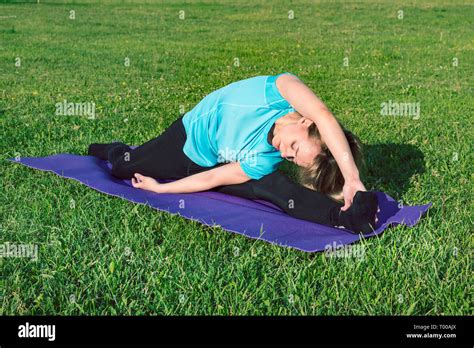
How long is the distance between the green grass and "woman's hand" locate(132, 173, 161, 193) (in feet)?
1.23

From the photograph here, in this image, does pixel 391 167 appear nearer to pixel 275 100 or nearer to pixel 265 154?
pixel 265 154

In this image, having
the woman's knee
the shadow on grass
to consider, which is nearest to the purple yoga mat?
the woman's knee

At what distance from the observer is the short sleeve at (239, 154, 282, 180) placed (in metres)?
4.75

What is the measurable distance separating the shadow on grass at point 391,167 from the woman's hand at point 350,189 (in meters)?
0.77

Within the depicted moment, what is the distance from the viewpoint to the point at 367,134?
7043mm

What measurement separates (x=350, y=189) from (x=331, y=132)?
390mm

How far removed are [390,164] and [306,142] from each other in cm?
183

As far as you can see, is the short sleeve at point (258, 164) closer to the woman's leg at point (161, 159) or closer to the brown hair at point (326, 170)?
the brown hair at point (326, 170)

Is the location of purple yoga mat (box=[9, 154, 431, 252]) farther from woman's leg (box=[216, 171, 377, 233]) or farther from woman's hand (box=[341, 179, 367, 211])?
woman's hand (box=[341, 179, 367, 211])

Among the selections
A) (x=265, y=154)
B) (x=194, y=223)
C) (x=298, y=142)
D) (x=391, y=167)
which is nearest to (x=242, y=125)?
(x=265, y=154)

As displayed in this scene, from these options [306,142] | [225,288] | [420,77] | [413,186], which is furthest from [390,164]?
[420,77]

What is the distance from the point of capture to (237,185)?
5.13 m

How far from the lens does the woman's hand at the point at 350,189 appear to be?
4191 mm

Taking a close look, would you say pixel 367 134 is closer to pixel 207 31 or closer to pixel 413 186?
pixel 413 186
